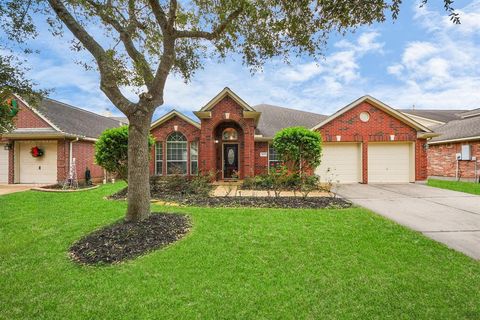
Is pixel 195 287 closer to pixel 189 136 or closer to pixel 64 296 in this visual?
pixel 64 296

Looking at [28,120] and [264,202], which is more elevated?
[28,120]

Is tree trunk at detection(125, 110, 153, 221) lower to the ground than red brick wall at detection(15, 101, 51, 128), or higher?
lower

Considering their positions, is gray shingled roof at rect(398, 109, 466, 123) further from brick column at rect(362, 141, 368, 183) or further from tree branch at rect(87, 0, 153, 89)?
tree branch at rect(87, 0, 153, 89)

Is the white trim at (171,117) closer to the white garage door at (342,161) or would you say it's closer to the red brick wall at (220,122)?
the red brick wall at (220,122)

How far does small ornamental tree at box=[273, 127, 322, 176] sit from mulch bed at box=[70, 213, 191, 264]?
24.0ft

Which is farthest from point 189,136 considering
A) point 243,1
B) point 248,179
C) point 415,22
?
point 415,22

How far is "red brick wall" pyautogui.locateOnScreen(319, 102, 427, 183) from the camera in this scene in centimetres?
1399

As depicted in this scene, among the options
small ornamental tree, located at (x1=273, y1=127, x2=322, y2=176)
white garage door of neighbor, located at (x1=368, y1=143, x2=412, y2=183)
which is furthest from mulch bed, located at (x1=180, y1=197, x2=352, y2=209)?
white garage door of neighbor, located at (x1=368, y1=143, x2=412, y2=183)

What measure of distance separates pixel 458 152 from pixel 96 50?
2144 centimetres

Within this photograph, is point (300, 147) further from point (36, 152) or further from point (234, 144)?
point (36, 152)

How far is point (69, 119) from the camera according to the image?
16.2 meters

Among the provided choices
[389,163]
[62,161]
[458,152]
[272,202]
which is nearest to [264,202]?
[272,202]

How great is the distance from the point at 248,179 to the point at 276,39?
7333 mm

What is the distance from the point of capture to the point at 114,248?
4566mm
